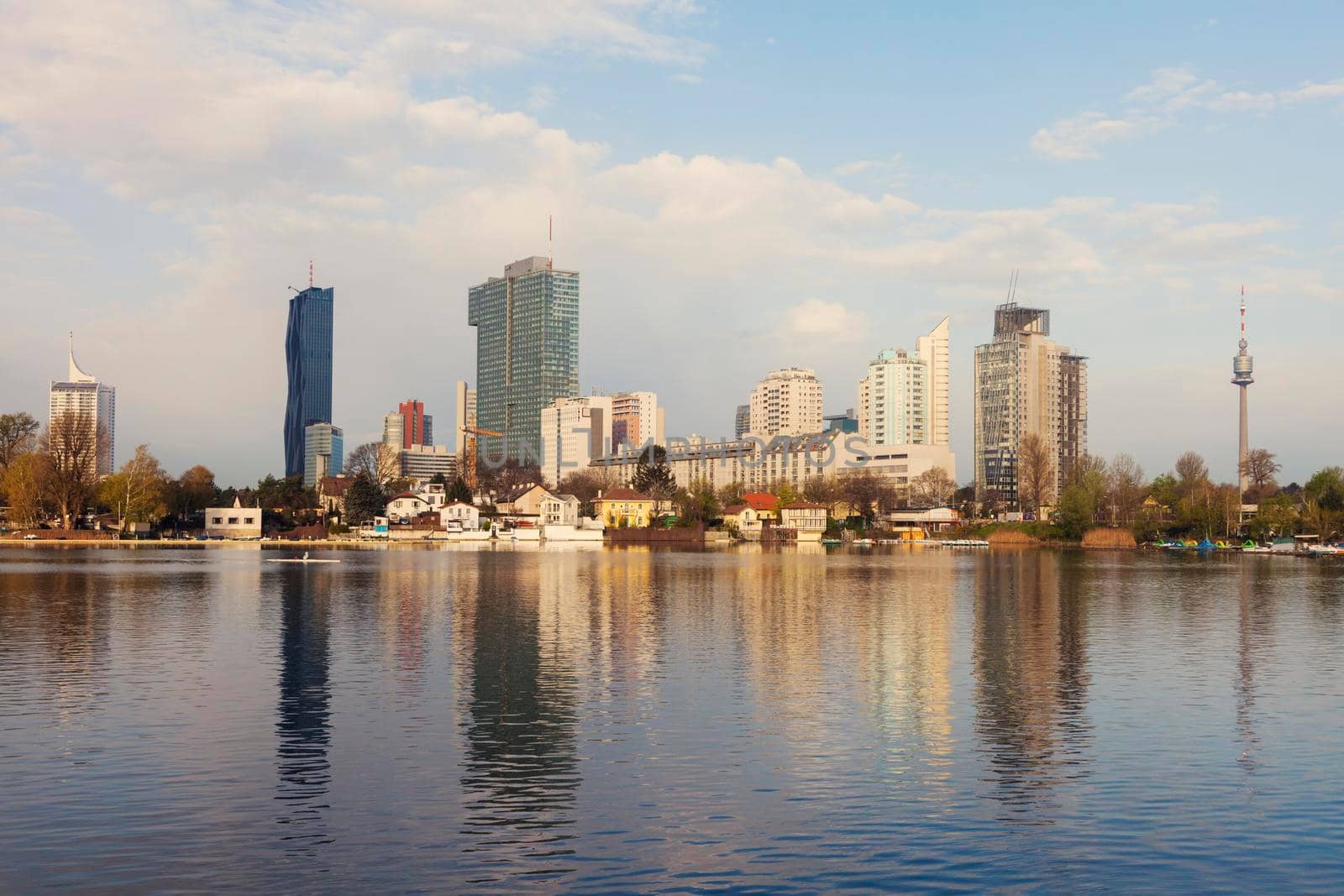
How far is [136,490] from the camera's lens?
144 metres

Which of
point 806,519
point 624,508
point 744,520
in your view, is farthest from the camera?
point 744,520

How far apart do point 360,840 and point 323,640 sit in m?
24.0

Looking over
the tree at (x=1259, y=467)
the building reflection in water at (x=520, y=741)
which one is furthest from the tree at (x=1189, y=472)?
the building reflection in water at (x=520, y=741)

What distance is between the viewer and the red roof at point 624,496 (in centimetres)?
18950

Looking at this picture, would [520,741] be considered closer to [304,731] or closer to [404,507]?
[304,731]

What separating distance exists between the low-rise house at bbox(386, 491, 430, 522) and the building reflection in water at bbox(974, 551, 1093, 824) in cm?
13920

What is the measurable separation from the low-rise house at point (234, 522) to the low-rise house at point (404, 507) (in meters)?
25.0

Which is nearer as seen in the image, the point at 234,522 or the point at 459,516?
the point at 234,522

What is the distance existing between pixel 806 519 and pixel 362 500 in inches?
2832

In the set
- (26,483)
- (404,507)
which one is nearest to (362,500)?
(404,507)

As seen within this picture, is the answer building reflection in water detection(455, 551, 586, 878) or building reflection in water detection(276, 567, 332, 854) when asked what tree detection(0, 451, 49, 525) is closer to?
building reflection in water detection(276, 567, 332, 854)

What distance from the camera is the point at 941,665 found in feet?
109

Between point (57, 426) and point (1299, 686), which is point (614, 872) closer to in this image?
point (1299, 686)

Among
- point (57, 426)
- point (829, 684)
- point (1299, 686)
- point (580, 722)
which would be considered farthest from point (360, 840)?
point (57, 426)
